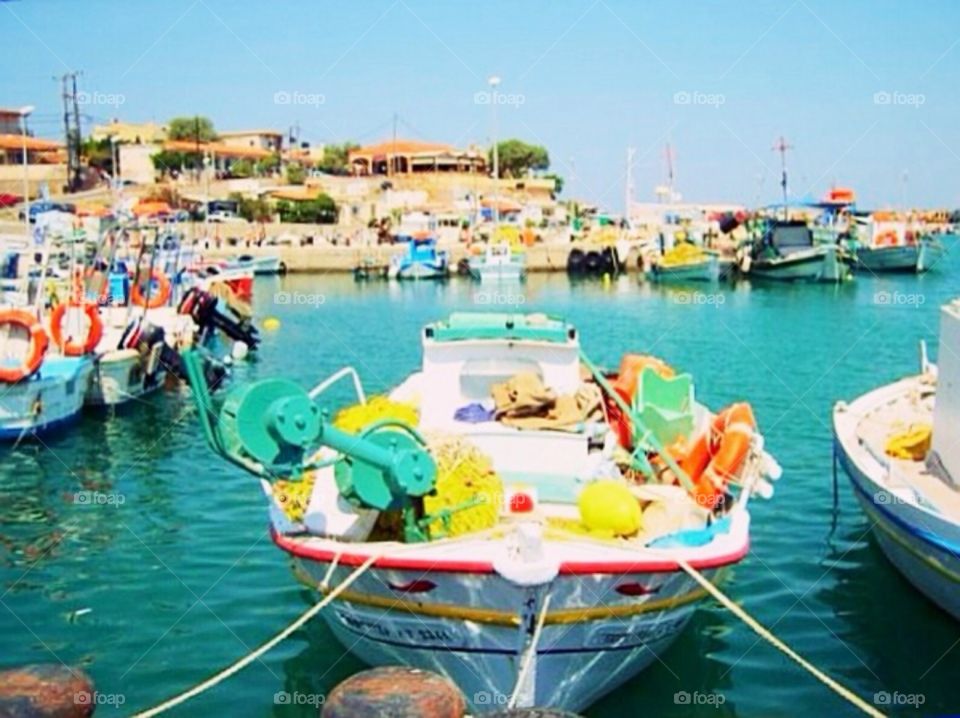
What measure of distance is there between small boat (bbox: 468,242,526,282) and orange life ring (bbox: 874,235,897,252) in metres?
19.5

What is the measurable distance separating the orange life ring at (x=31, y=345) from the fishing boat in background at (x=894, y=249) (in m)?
49.5

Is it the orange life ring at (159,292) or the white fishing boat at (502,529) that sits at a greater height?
the orange life ring at (159,292)

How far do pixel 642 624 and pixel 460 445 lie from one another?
2.06 metres

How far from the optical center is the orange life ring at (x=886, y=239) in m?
64.4

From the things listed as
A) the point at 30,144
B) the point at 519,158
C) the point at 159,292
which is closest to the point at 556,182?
the point at 519,158

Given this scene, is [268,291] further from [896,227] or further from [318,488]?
[318,488]

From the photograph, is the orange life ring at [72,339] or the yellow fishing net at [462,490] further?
the orange life ring at [72,339]

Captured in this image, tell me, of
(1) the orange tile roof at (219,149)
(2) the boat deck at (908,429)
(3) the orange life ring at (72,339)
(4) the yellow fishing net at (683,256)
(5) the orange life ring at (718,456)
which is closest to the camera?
(5) the orange life ring at (718,456)

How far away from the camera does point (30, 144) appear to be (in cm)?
8019

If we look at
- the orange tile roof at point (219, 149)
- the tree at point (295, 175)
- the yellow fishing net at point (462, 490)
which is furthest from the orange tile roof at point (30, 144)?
the yellow fishing net at point (462, 490)

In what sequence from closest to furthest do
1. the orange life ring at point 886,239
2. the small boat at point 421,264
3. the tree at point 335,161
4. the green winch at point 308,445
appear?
1. the green winch at point 308,445
2. the small boat at point 421,264
3. the orange life ring at point 886,239
4. the tree at point 335,161

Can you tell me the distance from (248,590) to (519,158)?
337 feet

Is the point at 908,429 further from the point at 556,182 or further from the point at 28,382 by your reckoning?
the point at 556,182

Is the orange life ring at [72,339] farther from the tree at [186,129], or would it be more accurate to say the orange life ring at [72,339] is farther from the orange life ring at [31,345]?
the tree at [186,129]
